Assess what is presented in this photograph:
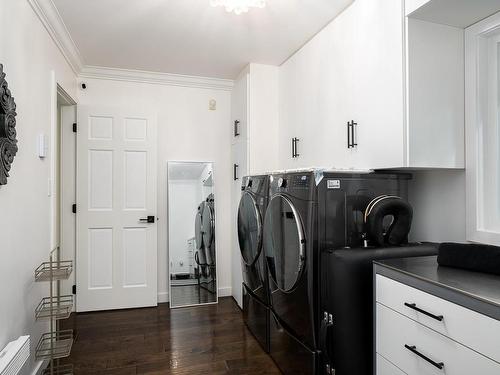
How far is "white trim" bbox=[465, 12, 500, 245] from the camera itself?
1.73m

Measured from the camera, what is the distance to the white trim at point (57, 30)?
81.0 inches

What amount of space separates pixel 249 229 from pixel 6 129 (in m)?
1.78

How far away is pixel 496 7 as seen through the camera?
62.7 inches

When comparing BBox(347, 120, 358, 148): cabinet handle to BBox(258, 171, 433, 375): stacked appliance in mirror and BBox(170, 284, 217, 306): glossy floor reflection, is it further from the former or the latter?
BBox(170, 284, 217, 306): glossy floor reflection

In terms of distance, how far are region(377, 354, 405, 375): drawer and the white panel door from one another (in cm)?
248

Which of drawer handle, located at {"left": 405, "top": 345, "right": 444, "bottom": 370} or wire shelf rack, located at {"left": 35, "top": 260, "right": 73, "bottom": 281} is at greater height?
wire shelf rack, located at {"left": 35, "top": 260, "right": 73, "bottom": 281}

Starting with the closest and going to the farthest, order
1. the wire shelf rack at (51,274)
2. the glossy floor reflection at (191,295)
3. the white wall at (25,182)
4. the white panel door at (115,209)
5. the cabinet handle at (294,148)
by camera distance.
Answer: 1. the white wall at (25,182)
2. the wire shelf rack at (51,274)
3. the cabinet handle at (294,148)
4. the white panel door at (115,209)
5. the glossy floor reflection at (191,295)

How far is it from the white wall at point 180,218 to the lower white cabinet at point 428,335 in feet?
7.86

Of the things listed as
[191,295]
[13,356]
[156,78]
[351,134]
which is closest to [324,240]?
[351,134]

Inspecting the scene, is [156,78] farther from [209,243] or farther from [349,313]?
[349,313]

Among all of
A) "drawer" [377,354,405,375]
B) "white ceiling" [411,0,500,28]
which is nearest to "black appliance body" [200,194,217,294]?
"drawer" [377,354,405,375]

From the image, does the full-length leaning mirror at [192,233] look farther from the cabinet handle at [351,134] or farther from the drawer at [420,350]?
the drawer at [420,350]

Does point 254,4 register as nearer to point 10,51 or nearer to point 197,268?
point 10,51

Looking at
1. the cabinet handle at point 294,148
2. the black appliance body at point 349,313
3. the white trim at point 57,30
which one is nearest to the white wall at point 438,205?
the black appliance body at point 349,313
